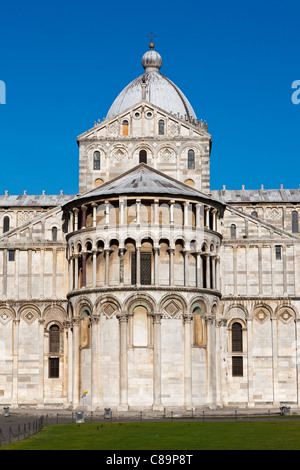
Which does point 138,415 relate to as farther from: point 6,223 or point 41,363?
point 6,223

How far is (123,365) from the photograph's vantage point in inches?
2287

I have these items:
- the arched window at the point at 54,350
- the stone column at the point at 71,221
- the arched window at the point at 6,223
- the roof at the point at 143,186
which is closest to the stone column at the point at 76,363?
the arched window at the point at 54,350

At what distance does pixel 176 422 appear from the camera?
1921 inches

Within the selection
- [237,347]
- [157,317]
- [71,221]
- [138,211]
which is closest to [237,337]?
[237,347]

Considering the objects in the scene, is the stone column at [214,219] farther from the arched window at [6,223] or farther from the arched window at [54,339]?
the arched window at [6,223]

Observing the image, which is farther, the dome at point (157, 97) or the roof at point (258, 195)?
the dome at point (157, 97)

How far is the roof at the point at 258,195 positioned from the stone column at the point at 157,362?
22.8 metres

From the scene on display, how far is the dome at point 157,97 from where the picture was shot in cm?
8806

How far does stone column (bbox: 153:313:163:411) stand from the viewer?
189 ft

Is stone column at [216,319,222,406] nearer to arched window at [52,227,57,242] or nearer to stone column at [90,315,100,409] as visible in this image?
stone column at [90,315,100,409]

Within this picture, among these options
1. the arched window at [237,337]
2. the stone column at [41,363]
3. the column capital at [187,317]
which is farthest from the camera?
the arched window at [237,337]
